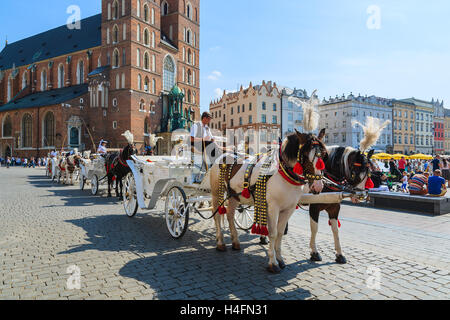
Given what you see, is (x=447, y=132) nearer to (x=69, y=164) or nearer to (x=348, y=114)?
(x=348, y=114)

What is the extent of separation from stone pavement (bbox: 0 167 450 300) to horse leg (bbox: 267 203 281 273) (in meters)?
0.11

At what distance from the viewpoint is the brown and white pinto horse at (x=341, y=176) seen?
4.42 meters

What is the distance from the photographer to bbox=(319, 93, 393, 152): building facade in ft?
190

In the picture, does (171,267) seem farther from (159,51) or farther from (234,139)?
(159,51)

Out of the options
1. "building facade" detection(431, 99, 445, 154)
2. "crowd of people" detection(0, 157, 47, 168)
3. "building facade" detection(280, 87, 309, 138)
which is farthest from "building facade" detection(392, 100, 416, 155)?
"crowd of people" detection(0, 157, 47, 168)

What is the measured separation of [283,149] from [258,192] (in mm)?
691

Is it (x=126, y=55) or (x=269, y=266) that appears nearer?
(x=269, y=266)

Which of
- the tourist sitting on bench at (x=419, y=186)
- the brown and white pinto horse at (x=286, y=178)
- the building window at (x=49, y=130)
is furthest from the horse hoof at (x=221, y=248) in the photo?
the building window at (x=49, y=130)

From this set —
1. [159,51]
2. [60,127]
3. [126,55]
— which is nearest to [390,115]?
[159,51]

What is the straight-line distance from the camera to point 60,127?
37.8 meters

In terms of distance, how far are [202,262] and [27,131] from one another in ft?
160

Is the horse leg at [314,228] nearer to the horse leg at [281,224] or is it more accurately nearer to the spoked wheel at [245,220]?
the horse leg at [281,224]

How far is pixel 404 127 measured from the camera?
68125 mm

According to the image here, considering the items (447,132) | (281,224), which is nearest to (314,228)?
(281,224)
